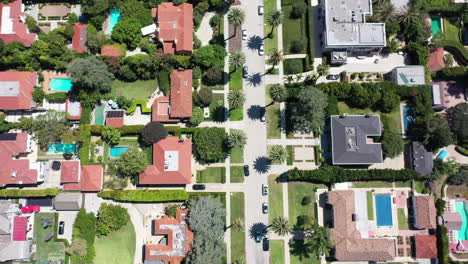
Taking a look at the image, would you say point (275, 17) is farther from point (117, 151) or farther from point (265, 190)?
point (117, 151)

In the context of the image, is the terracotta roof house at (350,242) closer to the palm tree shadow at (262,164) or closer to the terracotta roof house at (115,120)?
the palm tree shadow at (262,164)

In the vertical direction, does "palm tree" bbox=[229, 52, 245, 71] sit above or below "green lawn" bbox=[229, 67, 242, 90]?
above

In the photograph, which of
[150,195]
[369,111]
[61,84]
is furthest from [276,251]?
[61,84]

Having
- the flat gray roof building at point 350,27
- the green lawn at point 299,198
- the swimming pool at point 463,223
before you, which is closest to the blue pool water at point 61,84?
the green lawn at point 299,198

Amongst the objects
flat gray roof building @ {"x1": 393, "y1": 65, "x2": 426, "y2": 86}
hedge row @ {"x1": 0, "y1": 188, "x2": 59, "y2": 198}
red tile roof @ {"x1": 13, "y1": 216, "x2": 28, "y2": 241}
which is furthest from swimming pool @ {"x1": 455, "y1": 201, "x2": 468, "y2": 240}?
red tile roof @ {"x1": 13, "y1": 216, "x2": 28, "y2": 241}

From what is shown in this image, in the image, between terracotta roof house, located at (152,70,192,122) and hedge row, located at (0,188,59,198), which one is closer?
hedge row, located at (0,188,59,198)

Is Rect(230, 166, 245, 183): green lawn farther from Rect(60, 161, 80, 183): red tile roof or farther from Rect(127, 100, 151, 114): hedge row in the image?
Rect(60, 161, 80, 183): red tile roof
